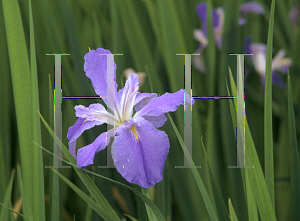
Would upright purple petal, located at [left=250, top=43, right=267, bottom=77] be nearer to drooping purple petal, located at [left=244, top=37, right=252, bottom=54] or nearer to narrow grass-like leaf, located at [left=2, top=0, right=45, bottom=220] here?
drooping purple petal, located at [left=244, top=37, right=252, bottom=54]

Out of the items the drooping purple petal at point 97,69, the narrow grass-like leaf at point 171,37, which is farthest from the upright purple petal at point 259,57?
the drooping purple petal at point 97,69

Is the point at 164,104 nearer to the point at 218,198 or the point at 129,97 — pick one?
the point at 129,97

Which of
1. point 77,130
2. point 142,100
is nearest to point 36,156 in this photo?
point 77,130

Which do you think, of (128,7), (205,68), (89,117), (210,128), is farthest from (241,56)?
(89,117)

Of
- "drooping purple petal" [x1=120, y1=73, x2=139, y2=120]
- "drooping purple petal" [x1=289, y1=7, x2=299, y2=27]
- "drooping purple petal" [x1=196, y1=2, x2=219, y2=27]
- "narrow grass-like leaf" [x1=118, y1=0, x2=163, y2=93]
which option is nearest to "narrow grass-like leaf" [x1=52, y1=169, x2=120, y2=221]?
"drooping purple petal" [x1=120, y1=73, x2=139, y2=120]

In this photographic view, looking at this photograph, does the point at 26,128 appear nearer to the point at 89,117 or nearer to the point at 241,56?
the point at 89,117

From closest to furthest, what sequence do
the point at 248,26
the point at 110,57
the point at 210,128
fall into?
the point at 110,57 → the point at 210,128 → the point at 248,26

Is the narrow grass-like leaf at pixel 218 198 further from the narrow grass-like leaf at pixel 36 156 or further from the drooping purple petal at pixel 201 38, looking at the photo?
the drooping purple petal at pixel 201 38
